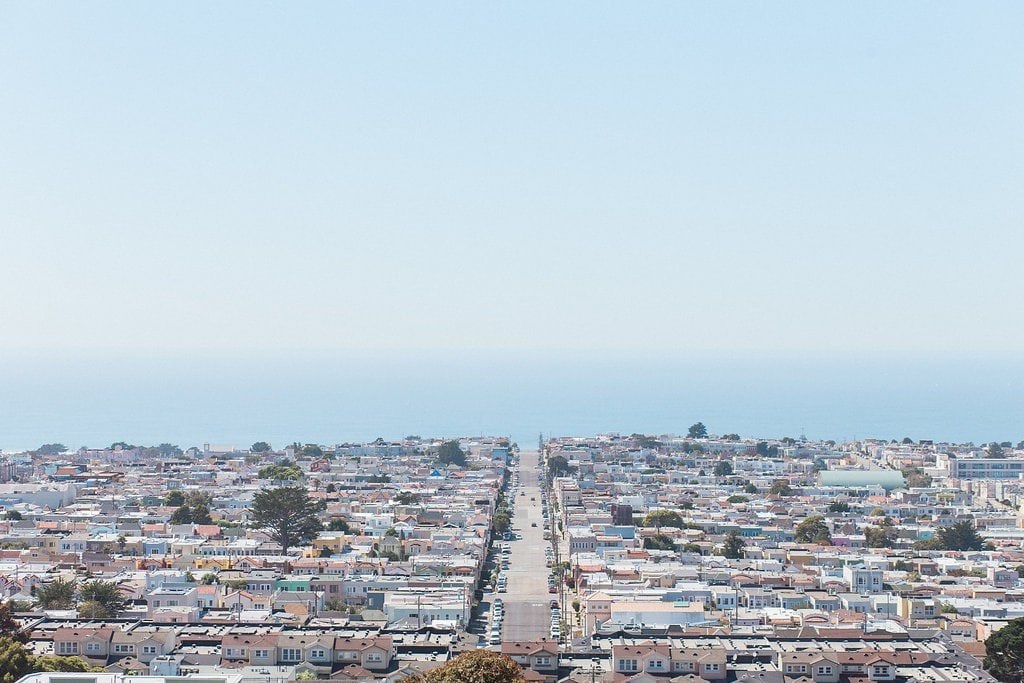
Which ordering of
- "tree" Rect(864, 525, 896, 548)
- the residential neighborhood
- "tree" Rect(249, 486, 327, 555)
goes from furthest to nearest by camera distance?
1. "tree" Rect(864, 525, 896, 548)
2. "tree" Rect(249, 486, 327, 555)
3. the residential neighborhood

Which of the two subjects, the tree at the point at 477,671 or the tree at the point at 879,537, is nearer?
the tree at the point at 477,671

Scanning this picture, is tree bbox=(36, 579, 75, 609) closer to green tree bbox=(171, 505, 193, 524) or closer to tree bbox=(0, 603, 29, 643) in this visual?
tree bbox=(0, 603, 29, 643)

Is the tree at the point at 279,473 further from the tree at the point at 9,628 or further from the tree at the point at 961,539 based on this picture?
the tree at the point at 9,628

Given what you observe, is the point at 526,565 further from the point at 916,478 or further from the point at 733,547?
the point at 916,478

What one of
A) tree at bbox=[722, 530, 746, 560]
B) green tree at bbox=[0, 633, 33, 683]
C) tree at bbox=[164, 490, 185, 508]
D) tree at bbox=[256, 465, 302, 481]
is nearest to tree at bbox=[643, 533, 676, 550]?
tree at bbox=[722, 530, 746, 560]

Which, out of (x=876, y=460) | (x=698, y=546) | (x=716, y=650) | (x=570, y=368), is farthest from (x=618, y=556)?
(x=570, y=368)

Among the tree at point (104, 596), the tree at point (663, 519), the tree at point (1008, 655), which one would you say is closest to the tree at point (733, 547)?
the tree at point (663, 519)
